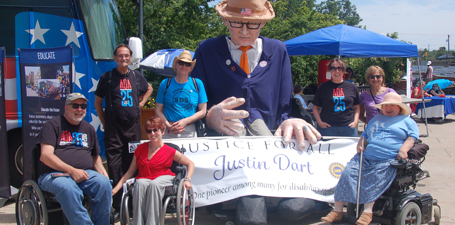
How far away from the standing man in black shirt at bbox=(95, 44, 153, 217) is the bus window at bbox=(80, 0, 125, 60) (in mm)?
1005

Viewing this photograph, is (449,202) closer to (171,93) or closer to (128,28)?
(171,93)

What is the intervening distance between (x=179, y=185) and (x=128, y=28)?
9928 millimetres

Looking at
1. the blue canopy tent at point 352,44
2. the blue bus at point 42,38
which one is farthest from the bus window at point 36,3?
the blue canopy tent at point 352,44

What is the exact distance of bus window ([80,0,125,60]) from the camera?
4.99 m

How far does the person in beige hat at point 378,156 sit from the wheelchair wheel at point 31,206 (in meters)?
2.51

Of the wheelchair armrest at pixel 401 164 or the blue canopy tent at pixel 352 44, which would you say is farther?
the blue canopy tent at pixel 352 44

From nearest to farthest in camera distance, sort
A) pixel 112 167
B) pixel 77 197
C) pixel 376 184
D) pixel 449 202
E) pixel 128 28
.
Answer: pixel 77 197 → pixel 376 184 → pixel 112 167 → pixel 449 202 → pixel 128 28

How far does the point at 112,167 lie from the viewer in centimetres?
416

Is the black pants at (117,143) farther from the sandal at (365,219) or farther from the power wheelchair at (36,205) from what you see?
the sandal at (365,219)

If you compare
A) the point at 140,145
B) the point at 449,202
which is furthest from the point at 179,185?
the point at 449,202

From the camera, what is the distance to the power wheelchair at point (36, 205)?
10.6 feet

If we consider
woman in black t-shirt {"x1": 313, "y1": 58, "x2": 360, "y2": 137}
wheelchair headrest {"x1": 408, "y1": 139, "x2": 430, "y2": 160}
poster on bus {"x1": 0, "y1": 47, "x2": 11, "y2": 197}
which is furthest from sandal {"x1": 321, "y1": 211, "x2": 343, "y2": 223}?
poster on bus {"x1": 0, "y1": 47, "x2": 11, "y2": 197}

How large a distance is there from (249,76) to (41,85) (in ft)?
7.81

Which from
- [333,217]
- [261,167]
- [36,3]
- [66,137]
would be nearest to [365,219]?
[333,217]
